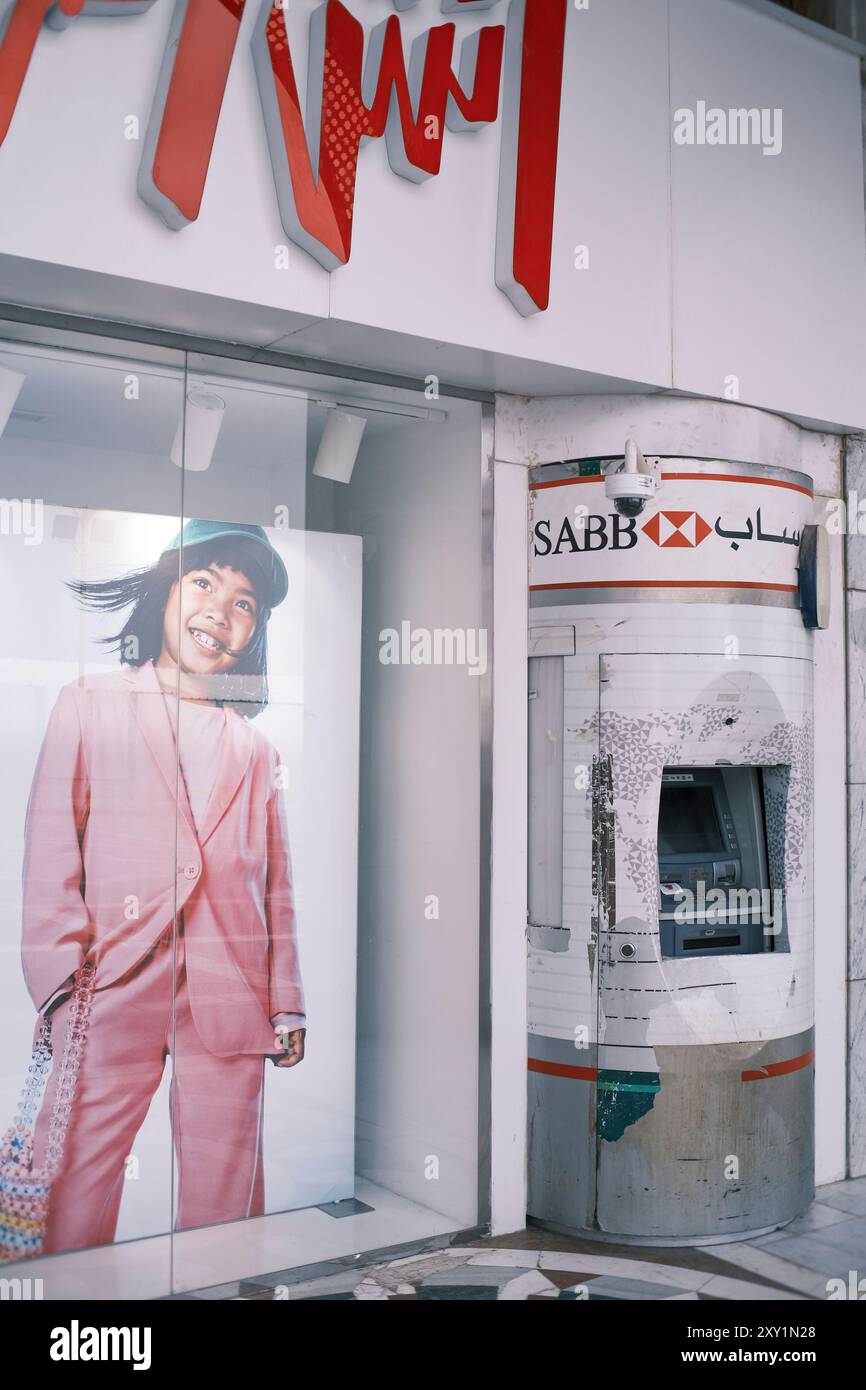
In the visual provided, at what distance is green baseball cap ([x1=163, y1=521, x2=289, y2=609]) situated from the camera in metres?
3.87

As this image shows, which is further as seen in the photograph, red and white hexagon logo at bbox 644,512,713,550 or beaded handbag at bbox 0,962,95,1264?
red and white hexagon logo at bbox 644,512,713,550

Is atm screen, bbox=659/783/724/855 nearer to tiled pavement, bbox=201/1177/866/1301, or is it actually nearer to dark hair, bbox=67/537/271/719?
tiled pavement, bbox=201/1177/866/1301

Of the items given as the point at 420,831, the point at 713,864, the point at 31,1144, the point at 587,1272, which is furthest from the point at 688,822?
the point at 31,1144

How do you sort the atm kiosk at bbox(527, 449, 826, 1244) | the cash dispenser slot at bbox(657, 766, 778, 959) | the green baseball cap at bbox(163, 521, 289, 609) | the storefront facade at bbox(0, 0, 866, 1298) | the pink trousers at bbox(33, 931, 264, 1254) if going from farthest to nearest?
the cash dispenser slot at bbox(657, 766, 778, 959) → the atm kiosk at bbox(527, 449, 826, 1244) → the green baseball cap at bbox(163, 521, 289, 609) → the pink trousers at bbox(33, 931, 264, 1254) → the storefront facade at bbox(0, 0, 866, 1298)

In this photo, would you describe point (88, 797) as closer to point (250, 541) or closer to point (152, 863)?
point (152, 863)

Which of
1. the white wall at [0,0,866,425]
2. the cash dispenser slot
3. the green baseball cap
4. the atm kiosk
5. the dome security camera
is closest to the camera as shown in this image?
the white wall at [0,0,866,425]

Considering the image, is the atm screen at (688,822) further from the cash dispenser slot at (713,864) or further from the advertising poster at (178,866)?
the advertising poster at (178,866)

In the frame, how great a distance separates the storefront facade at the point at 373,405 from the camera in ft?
11.5

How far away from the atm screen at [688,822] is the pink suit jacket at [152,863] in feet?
4.06

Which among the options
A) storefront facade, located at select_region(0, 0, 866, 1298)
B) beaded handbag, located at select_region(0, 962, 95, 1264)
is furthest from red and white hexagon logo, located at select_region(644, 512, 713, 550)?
beaded handbag, located at select_region(0, 962, 95, 1264)

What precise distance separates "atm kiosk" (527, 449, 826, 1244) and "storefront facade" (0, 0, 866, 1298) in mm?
126

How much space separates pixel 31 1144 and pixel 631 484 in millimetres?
2574
